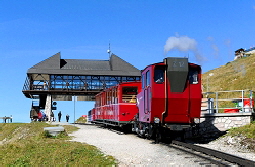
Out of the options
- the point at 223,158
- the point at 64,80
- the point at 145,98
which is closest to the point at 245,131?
the point at 145,98

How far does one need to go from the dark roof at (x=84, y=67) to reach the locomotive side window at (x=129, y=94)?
29.8 metres

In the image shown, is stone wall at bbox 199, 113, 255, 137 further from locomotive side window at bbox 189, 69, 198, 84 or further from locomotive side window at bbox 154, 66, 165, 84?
locomotive side window at bbox 154, 66, 165, 84

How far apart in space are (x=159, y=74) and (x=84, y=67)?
41829mm

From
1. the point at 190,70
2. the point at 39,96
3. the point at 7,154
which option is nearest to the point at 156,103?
the point at 190,70

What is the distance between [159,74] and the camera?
15242mm

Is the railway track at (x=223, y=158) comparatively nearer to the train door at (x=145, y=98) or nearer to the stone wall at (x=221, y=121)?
the train door at (x=145, y=98)

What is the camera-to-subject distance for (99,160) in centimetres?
1078

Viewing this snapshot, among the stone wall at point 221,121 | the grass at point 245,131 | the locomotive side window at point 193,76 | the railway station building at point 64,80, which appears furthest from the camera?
the railway station building at point 64,80

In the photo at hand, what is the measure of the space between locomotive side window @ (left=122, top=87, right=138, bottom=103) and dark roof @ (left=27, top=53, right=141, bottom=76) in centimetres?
2984

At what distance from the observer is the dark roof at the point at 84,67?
51781mm

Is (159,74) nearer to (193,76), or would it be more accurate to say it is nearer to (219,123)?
(193,76)

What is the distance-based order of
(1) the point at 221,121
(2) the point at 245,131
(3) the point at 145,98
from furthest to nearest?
(1) the point at 221,121, (2) the point at 245,131, (3) the point at 145,98

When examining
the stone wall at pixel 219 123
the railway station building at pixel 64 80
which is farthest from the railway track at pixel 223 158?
the railway station building at pixel 64 80

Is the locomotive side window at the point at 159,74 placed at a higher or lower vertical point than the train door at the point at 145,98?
higher
